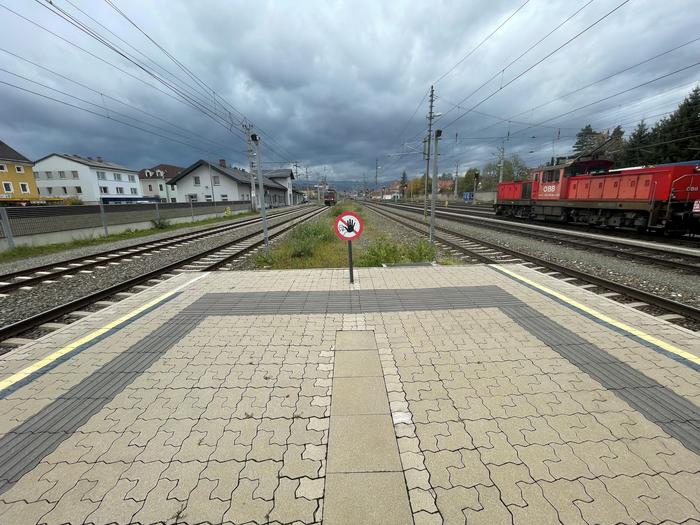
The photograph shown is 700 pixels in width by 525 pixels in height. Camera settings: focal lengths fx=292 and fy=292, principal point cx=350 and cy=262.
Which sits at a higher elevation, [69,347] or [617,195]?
[617,195]

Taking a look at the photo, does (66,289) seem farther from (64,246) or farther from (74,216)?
(74,216)

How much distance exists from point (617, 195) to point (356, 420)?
683 inches

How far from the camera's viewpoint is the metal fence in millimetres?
12383

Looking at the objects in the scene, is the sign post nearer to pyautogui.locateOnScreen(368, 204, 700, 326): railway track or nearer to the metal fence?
pyautogui.locateOnScreen(368, 204, 700, 326): railway track

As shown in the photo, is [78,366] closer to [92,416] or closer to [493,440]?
[92,416]

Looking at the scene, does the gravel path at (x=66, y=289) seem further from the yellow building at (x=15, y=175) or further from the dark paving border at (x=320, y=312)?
the yellow building at (x=15, y=175)

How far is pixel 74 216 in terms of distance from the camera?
15.2 m

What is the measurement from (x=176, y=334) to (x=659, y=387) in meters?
5.69

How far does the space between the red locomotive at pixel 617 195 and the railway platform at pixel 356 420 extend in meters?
11.1

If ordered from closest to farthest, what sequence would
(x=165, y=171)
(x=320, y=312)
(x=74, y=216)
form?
1. (x=320, y=312)
2. (x=74, y=216)
3. (x=165, y=171)

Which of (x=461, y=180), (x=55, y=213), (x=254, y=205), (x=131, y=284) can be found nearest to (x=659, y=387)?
(x=131, y=284)

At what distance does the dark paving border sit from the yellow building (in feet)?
203

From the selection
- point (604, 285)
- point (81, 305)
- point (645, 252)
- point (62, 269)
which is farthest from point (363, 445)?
point (645, 252)

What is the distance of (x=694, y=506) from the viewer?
1.76 metres
